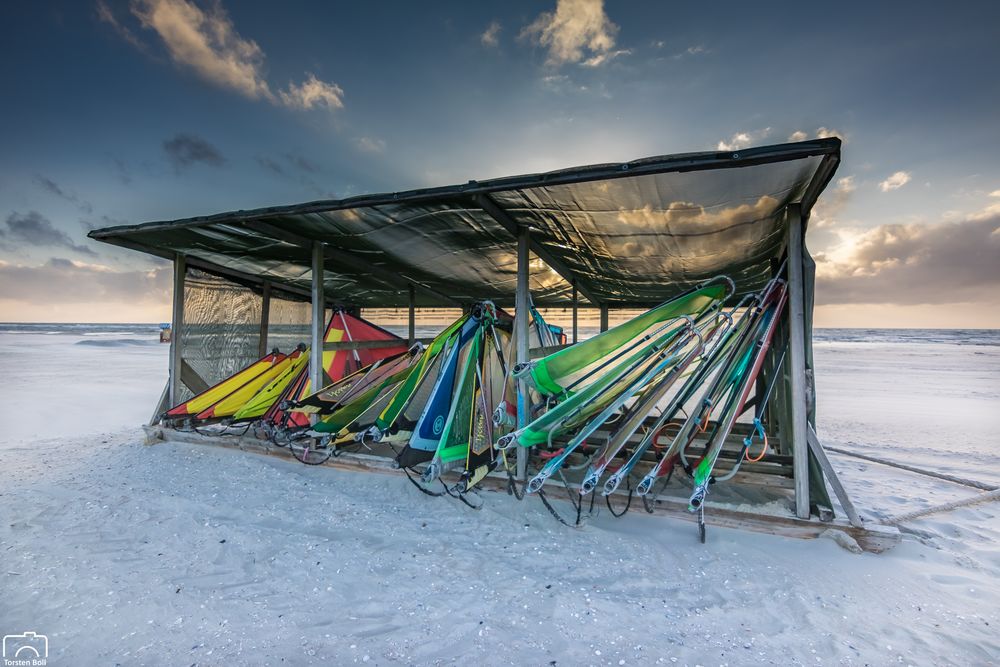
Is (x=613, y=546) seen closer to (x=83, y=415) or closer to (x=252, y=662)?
(x=252, y=662)

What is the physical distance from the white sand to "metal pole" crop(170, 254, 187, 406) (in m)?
1.54

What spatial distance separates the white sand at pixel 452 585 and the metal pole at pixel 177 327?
5.06ft

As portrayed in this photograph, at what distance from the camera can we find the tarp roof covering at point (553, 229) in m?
2.08

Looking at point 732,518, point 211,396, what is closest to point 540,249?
point 732,518

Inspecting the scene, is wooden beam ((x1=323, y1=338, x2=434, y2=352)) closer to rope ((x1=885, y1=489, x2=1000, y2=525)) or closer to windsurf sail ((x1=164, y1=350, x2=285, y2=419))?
windsurf sail ((x1=164, y1=350, x2=285, y2=419))

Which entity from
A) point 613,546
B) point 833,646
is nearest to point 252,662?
point 613,546

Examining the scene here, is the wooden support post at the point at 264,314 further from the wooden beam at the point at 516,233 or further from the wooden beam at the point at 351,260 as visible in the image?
the wooden beam at the point at 516,233

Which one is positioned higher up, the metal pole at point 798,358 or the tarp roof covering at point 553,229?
the tarp roof covering at point 553,229

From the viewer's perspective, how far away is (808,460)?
2375mm

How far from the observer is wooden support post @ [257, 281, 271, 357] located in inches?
218

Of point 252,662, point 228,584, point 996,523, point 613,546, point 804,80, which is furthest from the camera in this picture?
point 804,80

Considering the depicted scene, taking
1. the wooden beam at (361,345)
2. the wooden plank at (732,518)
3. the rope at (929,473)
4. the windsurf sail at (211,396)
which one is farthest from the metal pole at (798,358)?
the windsurf sail at (211,396)

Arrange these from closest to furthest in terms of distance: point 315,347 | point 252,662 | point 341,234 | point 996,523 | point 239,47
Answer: point 252,662
point 996,523
point 341,234
point 315,347
point 239,47

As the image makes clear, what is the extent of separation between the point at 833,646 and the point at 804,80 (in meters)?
4.92
